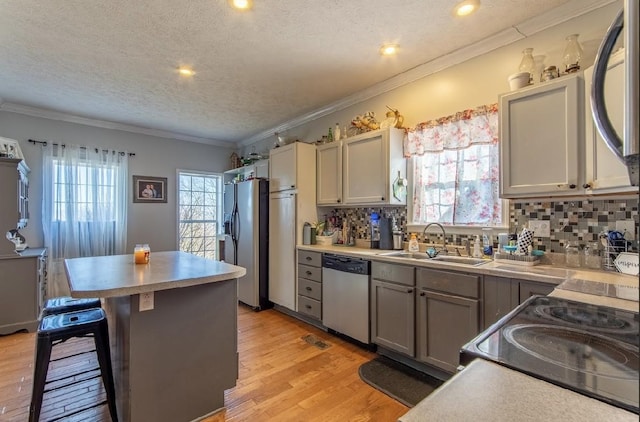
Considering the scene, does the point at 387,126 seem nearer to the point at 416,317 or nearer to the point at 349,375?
the point at 416,317

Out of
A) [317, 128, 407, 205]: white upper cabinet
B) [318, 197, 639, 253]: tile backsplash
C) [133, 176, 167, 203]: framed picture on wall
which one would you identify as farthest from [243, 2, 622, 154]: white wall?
[133, 176, 167, 203]: framed picture on wall

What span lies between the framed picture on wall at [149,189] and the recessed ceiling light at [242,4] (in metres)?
3.57

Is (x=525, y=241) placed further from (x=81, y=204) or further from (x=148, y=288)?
(x=81, y=204)

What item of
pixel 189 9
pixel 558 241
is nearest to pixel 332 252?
pixel 558 241

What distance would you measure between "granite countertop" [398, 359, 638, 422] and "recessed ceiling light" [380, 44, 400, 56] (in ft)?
8.19

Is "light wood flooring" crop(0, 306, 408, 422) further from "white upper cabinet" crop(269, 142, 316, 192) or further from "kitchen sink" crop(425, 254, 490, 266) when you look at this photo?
"white upper cabinet" crop(269, 142, 316, 192)

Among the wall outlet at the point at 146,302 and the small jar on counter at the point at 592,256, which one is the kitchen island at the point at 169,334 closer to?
the wall outlet at the point at 146,302

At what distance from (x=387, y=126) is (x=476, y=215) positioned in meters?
1.17

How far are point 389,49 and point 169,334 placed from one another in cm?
260

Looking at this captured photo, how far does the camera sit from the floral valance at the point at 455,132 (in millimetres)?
2404

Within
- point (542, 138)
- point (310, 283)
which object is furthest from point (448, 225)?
point (310, 283)

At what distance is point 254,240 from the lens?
3.95 m

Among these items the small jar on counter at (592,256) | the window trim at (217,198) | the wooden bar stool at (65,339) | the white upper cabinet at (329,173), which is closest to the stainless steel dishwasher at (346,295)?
the white upper cabinet at (329,173)

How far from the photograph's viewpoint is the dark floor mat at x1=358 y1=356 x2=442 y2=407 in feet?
6.97
